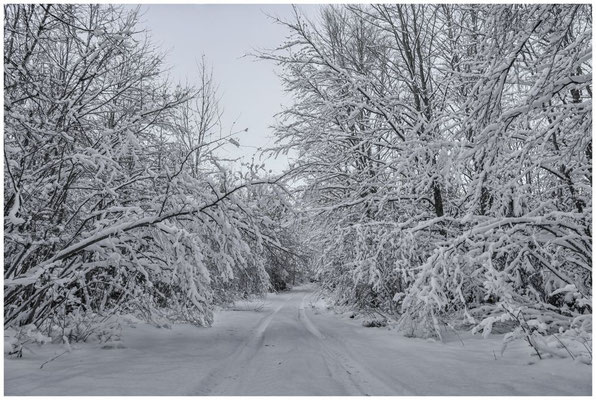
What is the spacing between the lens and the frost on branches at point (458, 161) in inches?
154

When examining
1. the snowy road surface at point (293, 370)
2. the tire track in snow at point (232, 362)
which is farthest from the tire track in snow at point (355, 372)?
the tire track in snow at point (232, 362)

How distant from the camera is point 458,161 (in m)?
4.34

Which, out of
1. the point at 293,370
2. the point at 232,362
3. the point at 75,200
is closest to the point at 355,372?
the point at 293,370

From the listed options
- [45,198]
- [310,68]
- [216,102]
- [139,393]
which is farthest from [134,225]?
[216,102]

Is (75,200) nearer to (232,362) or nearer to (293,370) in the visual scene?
(232,362)

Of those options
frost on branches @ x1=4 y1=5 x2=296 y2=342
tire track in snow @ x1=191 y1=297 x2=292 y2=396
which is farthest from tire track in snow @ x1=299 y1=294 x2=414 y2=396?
frost on branches @ x1=4 y1=5 x2=296 y2=342

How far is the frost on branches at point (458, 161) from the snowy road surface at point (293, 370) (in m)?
0.62

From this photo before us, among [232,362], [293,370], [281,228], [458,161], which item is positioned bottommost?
[232,362]

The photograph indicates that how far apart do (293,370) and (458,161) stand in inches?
126

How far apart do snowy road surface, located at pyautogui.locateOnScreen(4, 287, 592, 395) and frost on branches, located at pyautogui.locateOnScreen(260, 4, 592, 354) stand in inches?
24.2

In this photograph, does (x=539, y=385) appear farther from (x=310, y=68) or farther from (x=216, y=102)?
(x=216, y=102)

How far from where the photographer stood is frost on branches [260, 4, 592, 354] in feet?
12.8

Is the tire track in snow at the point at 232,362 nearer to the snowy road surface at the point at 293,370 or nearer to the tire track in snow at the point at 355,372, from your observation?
the snowy road surface at the point at 293,370

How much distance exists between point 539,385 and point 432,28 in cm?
765
